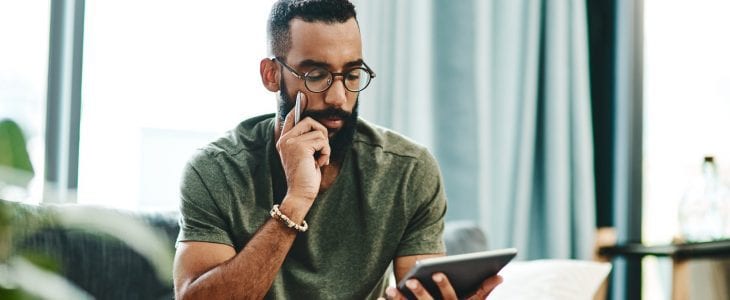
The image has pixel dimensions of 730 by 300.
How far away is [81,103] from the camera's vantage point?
209 cm

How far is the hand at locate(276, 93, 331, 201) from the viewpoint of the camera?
1.49m

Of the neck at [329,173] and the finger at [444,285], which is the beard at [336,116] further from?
the finger at [444,285]

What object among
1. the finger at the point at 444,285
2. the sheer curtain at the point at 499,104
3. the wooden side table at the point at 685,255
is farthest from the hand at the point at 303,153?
the wooden side table at the point at 685,255

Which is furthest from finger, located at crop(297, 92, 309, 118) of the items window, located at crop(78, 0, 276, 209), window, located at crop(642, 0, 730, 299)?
window, located at crop(642, 0, 730, 299)

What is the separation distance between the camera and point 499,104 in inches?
107

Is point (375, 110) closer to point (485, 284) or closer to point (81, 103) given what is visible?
point (81, 103)

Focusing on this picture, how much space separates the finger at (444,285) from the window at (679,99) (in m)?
1.92

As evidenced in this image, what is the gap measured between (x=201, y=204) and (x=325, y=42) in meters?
0.39

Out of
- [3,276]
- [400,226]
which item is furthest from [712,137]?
[3,276]

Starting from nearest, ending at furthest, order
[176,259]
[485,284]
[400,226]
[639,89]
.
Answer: [485,284], [176,259], [400,226], [639,89]

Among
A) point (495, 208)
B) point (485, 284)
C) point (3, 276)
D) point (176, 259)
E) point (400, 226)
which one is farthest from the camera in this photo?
point (495, 208)

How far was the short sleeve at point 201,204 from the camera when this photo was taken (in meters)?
1.49

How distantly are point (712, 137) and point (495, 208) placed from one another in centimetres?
95

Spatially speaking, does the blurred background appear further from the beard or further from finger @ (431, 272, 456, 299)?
finger @ (431, 272, 456, 299)
